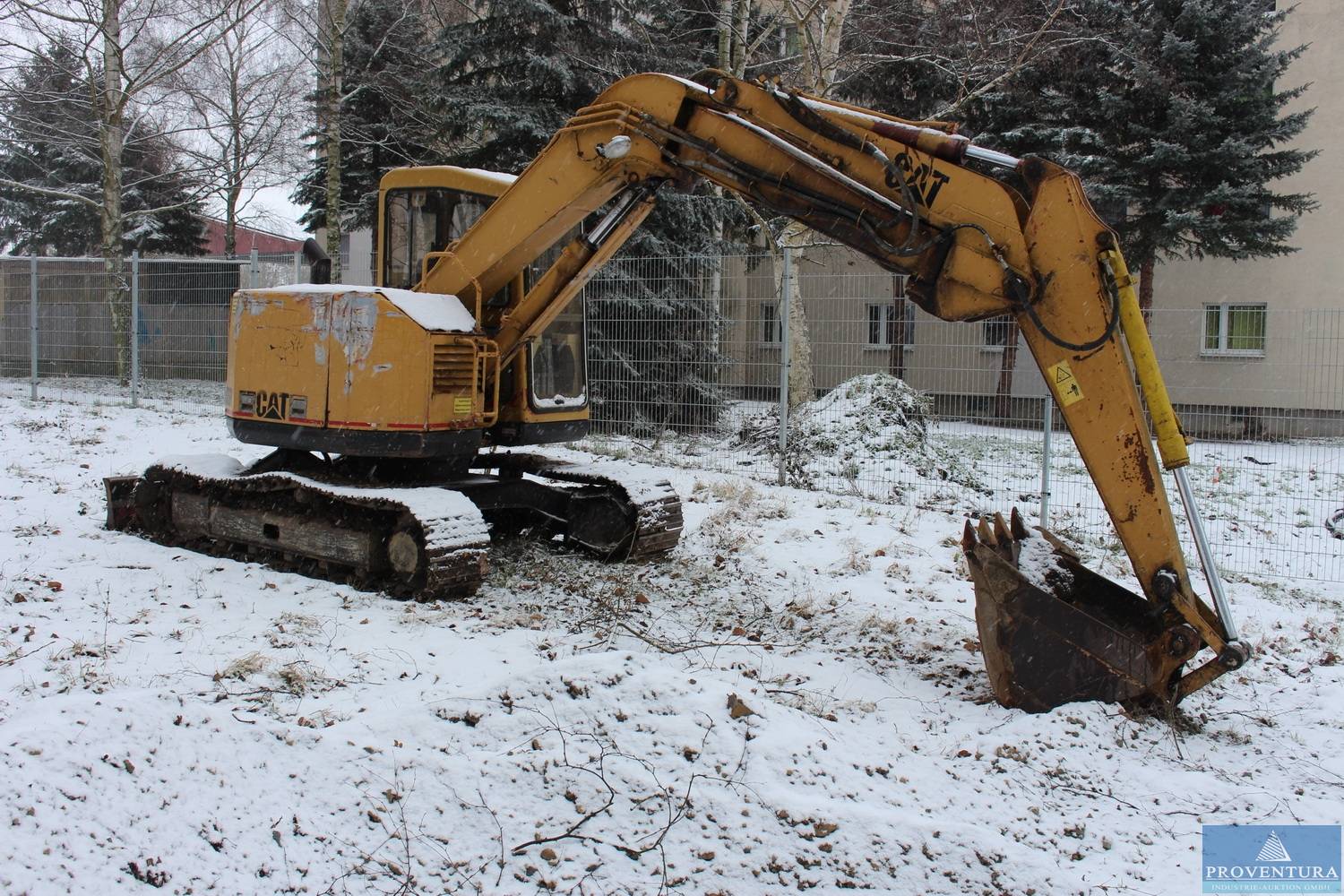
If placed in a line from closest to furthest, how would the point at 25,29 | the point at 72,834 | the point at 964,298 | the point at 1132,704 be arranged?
the point at 72,834 → the point at 1132,704 → the point at 964,298 → the point at 25,29

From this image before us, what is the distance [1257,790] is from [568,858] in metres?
2.48

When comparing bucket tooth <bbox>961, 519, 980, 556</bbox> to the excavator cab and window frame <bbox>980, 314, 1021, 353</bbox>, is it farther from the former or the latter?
window frame <bbox>980, 314, 1021, 353</bbox>

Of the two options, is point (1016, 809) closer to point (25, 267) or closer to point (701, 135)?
point (701, 135)

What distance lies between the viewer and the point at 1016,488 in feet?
32.2

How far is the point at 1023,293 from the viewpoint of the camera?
4.19 m

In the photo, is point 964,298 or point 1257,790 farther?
point 964,298

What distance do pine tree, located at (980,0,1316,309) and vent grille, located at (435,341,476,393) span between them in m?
11.7

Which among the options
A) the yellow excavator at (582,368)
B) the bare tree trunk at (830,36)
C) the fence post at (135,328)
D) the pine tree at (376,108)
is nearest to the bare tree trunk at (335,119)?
the pine tree at (376,108)

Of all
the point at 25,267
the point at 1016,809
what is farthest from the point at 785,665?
the point at 25,267

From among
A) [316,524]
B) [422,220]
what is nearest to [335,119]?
[422,220]

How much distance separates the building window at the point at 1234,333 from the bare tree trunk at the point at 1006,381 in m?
1.72

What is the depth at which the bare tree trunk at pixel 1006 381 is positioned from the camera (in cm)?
884

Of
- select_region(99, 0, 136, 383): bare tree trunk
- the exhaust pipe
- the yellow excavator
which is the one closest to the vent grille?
the yellow excavator

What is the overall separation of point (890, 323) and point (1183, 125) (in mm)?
7298
